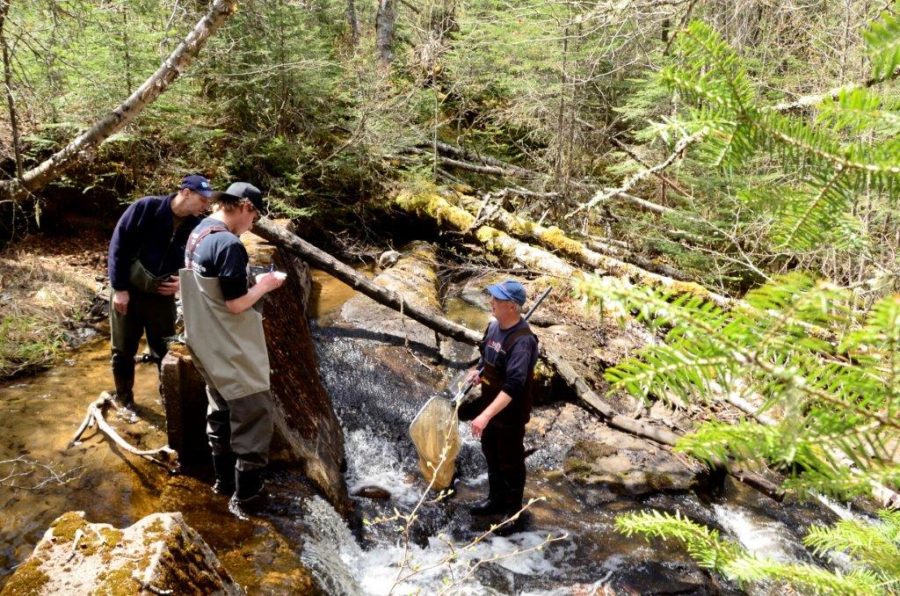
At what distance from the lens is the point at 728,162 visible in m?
1.20

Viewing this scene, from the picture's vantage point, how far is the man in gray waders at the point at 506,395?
4.41m

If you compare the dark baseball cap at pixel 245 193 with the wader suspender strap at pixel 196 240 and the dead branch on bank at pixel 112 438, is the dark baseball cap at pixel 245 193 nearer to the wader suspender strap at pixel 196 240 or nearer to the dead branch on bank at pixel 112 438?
the wader suspender strap at pixel 196 240

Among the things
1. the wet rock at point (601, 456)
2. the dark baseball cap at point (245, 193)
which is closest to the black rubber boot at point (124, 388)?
the dark baseball cap at point (245, 193)

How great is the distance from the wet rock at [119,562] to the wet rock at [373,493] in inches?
114

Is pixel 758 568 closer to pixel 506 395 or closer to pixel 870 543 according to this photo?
pixel 870 543

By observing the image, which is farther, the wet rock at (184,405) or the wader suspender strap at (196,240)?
the wet rock at (184,405)

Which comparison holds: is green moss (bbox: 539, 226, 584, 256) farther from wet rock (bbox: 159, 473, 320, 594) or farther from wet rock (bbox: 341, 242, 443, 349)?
wet rock (bbox: 159, 473, 320, 594)

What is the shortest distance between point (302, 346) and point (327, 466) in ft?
5.01

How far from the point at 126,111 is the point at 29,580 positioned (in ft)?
17.5

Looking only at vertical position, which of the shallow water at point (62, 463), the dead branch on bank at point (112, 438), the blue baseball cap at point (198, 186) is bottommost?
the shallow water at point (62, 463)

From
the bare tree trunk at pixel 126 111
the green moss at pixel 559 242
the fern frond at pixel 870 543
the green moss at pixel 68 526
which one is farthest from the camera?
the green moss at pixel 559 242

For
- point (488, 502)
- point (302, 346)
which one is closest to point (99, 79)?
point (302, 346)

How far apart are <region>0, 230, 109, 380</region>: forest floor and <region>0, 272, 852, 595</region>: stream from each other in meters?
0.34

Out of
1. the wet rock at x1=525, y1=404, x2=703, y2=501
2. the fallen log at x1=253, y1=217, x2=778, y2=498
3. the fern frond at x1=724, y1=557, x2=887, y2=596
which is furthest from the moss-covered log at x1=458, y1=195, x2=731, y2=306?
the fern frond at x1=724, y1=557, x2=887, y2=596
